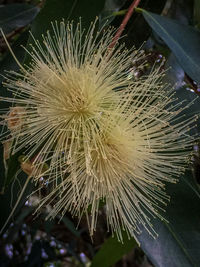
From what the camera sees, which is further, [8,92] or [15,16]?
[15,16]

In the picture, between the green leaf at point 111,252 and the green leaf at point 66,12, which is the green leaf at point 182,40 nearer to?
the green leaf at point 66,12

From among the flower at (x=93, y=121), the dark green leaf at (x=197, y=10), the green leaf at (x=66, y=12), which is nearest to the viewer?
the flower at (x=93, y=121)

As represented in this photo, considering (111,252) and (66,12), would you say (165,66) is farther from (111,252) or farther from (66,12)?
(111,252)

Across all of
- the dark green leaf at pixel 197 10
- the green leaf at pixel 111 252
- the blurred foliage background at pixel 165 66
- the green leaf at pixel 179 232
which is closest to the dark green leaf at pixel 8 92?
the blurred foliage background at pixel 165 66

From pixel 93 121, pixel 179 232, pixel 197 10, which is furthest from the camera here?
pixel 197 10

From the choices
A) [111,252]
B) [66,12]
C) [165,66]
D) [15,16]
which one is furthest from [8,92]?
[111,252]

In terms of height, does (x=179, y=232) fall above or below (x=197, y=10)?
below

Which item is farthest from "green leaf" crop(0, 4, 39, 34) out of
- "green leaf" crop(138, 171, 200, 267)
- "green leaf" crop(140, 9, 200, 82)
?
"green leaf" crop(138, 171, 200, 267)
